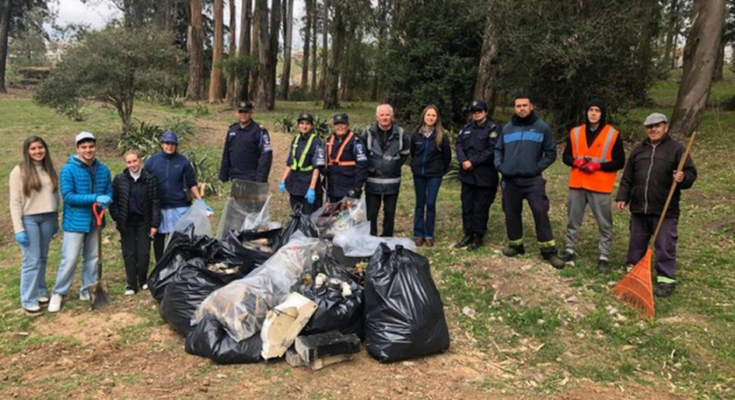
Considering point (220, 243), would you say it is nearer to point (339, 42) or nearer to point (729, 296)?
point (729, 296)

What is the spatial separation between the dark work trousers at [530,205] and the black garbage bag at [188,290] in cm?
271

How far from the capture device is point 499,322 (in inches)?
166

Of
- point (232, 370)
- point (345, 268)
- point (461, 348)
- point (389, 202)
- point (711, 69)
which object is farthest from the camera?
point (711, 69)

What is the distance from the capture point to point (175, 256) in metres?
4.29

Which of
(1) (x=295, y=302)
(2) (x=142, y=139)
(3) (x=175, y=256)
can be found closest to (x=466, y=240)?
(1) (x=295, y=302)

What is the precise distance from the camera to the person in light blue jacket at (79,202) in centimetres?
430

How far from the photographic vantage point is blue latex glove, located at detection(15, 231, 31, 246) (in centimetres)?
415

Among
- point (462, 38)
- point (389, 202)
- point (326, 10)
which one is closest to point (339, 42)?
point (326, 10)

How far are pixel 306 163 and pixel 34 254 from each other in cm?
251

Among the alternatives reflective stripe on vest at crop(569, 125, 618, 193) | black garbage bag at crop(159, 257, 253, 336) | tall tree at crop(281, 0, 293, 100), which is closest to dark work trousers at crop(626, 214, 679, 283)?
reflective stripe on vest at crop(569, 125, 618, 193)

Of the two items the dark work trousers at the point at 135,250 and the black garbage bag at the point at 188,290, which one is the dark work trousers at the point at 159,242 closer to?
the dark work trousers at the point at 135,250

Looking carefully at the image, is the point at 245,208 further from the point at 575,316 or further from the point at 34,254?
the point at 575,316

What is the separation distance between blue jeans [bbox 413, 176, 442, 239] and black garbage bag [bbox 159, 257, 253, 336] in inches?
91.3

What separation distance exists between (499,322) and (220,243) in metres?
2.40
